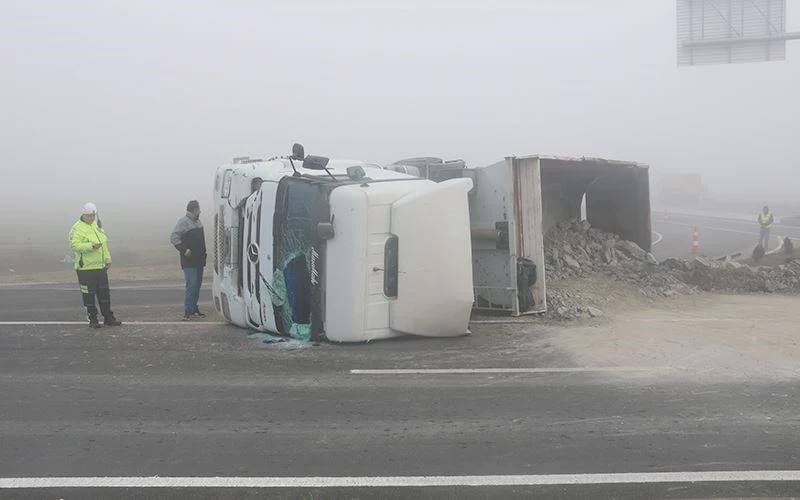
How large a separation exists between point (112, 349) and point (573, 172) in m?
7.50

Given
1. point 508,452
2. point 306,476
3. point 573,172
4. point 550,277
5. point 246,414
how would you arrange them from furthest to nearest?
point 573,172 → point 550,277 → point 246,414 → point 508,452 → point 306,476

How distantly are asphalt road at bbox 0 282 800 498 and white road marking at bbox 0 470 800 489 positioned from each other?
0.05m

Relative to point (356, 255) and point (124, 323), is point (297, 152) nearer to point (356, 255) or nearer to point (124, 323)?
point (356, 255)

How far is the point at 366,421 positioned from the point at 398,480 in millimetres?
1063

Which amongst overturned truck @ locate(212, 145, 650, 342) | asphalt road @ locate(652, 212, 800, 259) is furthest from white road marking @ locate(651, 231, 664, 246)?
overturned truck @ locate(212, 145, 650, 342)

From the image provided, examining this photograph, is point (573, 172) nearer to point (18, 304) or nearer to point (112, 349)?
point (112, 349)

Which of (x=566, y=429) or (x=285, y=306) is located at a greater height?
(x=285, y=306)

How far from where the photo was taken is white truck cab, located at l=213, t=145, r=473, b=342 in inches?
279

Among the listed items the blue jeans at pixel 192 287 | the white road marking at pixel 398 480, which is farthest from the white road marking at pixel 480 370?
the blue jeans at pixel 192 287

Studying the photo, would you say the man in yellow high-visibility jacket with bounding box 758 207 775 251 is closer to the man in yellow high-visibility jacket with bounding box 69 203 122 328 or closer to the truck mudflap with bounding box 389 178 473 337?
the truck mudflap with bounding box 389 178 473 337

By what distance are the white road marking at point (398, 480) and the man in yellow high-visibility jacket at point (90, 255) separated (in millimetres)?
4593

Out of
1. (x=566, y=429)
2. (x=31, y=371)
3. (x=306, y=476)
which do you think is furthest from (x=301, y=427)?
(x=31, y=371)

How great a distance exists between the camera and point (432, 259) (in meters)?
7.29

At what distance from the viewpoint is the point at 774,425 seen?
4898 mm
